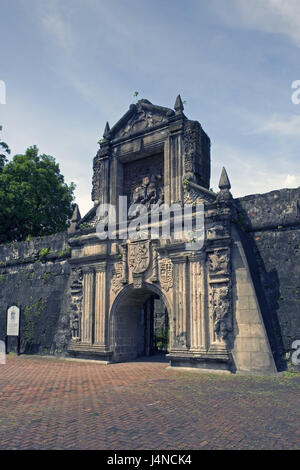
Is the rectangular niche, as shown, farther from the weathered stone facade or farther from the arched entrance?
the arched entrance

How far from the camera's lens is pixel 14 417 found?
614cm

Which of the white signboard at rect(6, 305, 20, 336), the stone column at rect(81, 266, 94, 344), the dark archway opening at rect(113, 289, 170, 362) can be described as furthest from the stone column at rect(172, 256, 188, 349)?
the white signboard at rect(6, 305, 20, 336)

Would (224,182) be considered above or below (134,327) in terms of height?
above

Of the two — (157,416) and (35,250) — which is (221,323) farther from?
(35,250)

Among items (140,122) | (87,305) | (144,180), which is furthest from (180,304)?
(140,122)

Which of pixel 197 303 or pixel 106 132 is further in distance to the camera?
pixel 106 132

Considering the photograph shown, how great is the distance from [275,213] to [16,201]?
17172 millimetres

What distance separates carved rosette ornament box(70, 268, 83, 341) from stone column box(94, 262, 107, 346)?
855 millimetres

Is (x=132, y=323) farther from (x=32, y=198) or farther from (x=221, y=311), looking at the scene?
(x=32, y=198)

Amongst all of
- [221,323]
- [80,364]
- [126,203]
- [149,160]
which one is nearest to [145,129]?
[149,160]

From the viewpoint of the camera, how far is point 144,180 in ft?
49.2

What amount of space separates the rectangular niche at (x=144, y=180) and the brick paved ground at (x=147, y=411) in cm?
628

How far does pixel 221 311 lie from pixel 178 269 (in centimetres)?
190

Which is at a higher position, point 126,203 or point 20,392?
point 126,203
